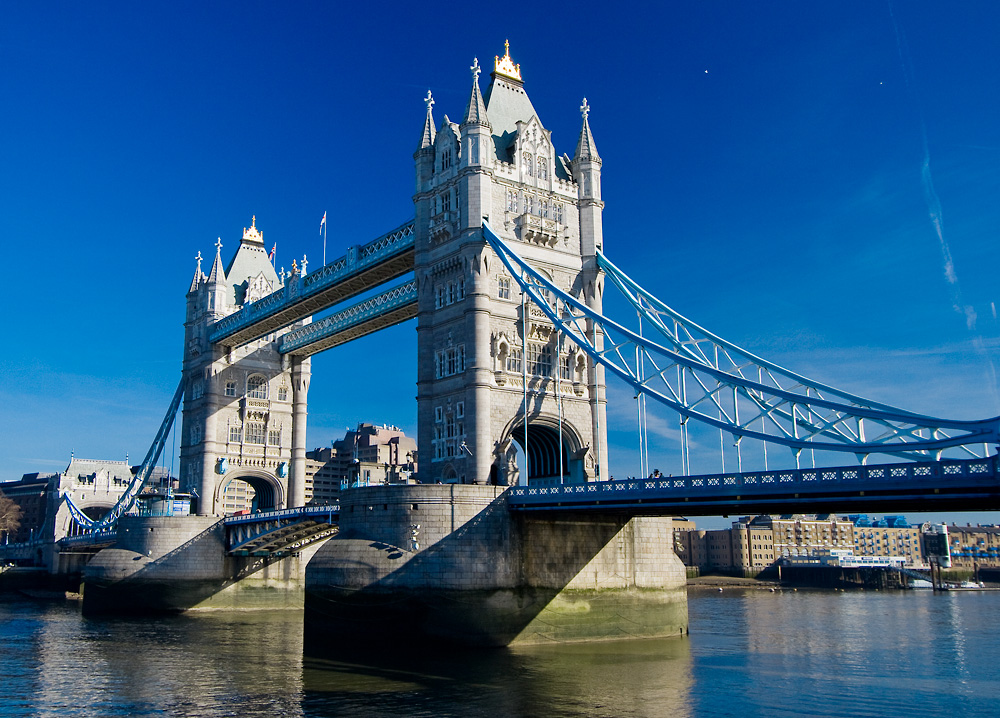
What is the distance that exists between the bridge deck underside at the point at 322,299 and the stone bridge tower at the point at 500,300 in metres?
5.23

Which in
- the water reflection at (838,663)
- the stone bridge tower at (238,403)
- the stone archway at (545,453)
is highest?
the stone bridge tower at (238,403)

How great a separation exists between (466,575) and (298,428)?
4410 cm

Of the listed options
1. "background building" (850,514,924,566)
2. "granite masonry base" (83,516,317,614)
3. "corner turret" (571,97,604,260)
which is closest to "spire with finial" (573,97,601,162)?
"corner turret" (571,97,604,260)

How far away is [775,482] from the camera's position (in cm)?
3359

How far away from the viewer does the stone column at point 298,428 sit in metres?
79.6

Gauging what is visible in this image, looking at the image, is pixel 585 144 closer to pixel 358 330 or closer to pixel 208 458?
pixel 358 330

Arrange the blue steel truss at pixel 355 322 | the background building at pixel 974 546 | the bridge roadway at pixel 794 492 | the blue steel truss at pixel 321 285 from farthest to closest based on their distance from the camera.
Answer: the background building at pixel 974 546
the blue steel truss at pixel 355 322
the blue steel truss at pixel 321 285
the bridge roadway at pixel 794 492

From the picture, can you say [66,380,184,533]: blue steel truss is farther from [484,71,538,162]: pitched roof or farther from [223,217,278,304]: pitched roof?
[484,71,538,162]: pitched roof

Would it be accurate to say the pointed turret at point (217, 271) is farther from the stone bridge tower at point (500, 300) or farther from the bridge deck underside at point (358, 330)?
the stone bridge tower at point (500, 300)

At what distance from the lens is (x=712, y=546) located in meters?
160

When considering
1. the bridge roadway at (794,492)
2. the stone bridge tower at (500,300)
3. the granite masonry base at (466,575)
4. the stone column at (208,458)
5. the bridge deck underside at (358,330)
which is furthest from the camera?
the stone column at (208,458)

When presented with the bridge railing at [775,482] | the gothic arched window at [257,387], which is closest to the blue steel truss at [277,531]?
the gothic arched window at [257,387]

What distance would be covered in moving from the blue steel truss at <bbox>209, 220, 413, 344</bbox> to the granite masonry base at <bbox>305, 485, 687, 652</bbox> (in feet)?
60.8

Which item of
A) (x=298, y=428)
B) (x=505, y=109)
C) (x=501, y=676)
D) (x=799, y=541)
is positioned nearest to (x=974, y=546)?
(x=799, y=541)
